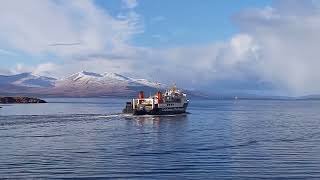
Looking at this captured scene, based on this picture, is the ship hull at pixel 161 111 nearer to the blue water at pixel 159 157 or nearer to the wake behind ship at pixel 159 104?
the wake behind ship at pixel 159 104

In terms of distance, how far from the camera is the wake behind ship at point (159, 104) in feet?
309

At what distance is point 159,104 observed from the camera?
95500 mm

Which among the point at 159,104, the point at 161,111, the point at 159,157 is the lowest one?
the point at 159,157

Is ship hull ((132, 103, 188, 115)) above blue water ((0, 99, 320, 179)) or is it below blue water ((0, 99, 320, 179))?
above

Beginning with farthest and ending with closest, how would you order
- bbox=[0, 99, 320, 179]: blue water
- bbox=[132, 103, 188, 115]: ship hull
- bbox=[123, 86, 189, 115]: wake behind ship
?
bbox=[123, 86, 189, 115]: wake behind ship → bbox=[132, 103, 188, 115]: ship hull → bbox=[0, 99, 320, 179]: blue water

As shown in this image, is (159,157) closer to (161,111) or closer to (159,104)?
(161,111)

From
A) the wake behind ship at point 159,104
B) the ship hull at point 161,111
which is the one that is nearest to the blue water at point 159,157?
the ship hull at point 161,111

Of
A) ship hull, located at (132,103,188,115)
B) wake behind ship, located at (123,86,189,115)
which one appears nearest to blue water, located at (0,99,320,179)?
ship hull, located at (132,103,188,115)

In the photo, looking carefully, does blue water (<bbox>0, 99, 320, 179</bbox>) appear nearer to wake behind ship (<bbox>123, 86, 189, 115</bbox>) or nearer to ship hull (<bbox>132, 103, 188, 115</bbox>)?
ship hull (<bbox>132, 103, 188, 115</bbox>)

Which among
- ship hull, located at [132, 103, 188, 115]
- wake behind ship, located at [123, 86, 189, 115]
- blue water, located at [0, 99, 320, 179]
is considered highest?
wake behind ship, located at [123, 86, 189, 115]

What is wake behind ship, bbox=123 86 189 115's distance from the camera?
94125 millimetres

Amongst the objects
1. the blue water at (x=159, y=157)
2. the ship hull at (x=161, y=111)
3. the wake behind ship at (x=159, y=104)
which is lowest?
the blue water at (x=159, y=157)

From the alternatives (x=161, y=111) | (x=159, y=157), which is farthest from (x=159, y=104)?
(x=159, y=157)

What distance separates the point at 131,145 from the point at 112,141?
13.0 ft
